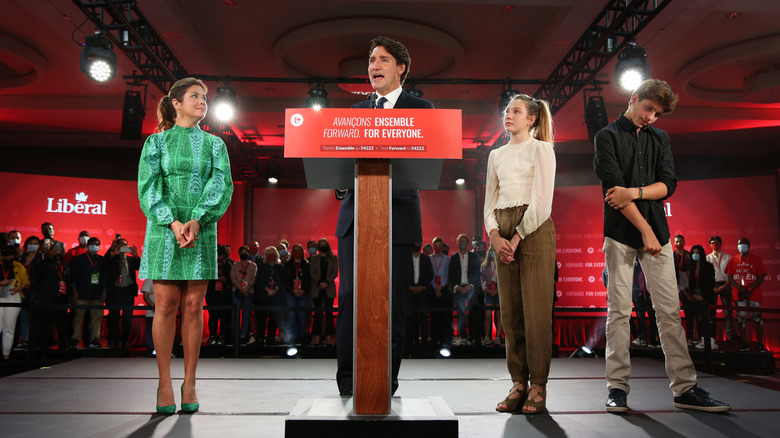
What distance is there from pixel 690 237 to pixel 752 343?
117 inches

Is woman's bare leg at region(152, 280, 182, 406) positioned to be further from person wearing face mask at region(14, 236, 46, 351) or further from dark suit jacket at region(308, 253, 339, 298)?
person wearing face mask at region(14, 236, 46, 351)

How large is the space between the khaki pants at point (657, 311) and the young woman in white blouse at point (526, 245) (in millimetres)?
347

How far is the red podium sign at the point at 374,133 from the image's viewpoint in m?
1.78

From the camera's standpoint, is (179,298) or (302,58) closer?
(179,298)

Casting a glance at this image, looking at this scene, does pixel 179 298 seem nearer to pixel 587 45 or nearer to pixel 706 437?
pixel 706 437

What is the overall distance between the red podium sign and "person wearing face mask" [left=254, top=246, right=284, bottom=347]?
6893mm

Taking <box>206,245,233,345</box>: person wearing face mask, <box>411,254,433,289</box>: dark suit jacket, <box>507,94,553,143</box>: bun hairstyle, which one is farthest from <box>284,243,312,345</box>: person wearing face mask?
<box>507,94,553,143</box>: bun hairstyle

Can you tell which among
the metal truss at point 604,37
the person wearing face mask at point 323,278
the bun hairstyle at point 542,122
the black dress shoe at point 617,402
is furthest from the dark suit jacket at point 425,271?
the black dress shoe at point 617,402

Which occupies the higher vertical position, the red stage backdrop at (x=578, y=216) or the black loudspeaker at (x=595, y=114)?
the black loudspeaker at (x=595, y=114)

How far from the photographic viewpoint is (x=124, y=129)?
316 inches

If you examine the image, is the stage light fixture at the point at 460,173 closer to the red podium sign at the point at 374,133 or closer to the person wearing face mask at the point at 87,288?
the person wearing face mask at the point at 87,288

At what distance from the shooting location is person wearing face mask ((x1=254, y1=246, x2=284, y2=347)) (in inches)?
328

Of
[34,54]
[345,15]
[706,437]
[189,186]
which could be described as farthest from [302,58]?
[706,437]

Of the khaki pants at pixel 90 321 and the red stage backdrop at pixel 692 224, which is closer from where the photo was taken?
the khaki pants at pixel 90 321
